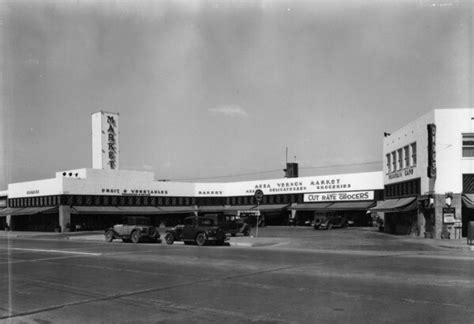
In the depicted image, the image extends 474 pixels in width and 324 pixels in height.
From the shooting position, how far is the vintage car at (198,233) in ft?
Result: 85.5

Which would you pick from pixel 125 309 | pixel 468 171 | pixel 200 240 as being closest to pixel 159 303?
pixel 125 309

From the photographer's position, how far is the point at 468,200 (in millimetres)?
28797

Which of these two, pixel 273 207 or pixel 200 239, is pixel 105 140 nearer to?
pixel 273 207

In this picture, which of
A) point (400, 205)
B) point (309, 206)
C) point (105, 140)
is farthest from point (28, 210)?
point (400, 205)

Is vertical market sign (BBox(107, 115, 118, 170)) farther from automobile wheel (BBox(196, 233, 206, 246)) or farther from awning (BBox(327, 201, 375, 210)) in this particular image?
automobile wheel (BBox(196, 233, 206, 246))

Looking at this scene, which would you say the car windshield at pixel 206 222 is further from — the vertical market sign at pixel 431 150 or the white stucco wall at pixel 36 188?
the white stucco wall at pixel 36 188

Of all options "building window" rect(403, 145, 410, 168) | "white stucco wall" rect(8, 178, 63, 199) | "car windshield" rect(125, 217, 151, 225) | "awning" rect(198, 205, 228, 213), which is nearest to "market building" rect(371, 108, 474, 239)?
"building window" rect(403, 145, 410, 168)

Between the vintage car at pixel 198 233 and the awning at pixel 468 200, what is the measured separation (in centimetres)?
1439

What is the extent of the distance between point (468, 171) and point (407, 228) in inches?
309

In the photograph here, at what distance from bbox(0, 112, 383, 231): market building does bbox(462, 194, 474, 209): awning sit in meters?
20.6

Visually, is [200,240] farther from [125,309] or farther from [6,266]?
[125,309]

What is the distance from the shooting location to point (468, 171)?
2911cm

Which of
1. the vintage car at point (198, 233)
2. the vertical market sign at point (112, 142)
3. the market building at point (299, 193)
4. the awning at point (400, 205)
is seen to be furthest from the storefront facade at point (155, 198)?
the vintage car at point (198, 233)

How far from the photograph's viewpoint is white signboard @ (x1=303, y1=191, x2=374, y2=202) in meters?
50.9
